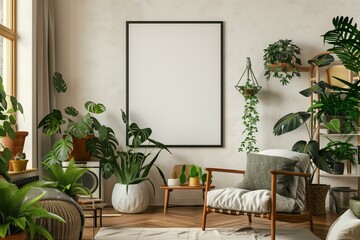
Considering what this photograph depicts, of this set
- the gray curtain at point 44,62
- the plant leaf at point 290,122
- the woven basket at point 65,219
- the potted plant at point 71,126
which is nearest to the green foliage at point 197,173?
the plant leaf at point 290,122

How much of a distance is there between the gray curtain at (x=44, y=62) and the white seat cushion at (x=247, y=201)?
2.50 meters

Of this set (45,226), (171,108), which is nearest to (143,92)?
(171,108)

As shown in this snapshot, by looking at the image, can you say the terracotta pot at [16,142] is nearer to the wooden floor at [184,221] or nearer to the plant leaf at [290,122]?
the wooden floor at [184,221]

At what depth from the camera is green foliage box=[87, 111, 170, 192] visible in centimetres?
627

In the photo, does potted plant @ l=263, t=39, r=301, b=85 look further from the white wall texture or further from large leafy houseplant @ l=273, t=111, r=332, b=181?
large leafy houseplant @ l=273, t=111, r=332, b=181

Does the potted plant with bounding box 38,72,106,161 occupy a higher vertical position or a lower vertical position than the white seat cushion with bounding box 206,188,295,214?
higher

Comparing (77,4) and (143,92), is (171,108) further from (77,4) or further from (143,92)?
(77,4)

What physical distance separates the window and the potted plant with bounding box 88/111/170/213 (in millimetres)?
1147

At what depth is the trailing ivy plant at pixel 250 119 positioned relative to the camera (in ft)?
21.7

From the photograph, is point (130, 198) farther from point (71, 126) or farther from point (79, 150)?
point (71, 126)

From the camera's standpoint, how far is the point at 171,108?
268 inches

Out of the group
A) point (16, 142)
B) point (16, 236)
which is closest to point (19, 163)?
point (16, 142)

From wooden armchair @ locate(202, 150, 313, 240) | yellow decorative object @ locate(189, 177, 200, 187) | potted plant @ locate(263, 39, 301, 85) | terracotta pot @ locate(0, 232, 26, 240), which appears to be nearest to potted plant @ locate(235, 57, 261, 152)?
potted plant @ locate(263, 39, 301, 85)

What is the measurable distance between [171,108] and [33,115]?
170 cm
